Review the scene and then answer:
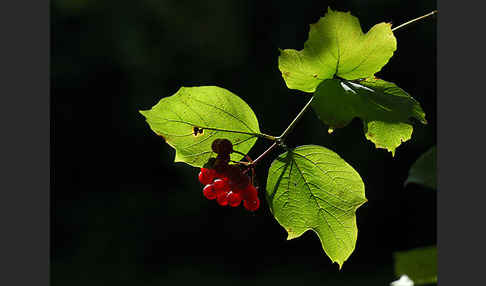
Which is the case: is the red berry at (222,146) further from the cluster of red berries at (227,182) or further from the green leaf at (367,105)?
the green leaf at (367,105)

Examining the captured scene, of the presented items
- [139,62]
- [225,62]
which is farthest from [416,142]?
[139,62]

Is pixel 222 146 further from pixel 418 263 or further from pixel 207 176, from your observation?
pixel 418 263

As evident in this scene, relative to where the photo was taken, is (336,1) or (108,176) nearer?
(336,1)

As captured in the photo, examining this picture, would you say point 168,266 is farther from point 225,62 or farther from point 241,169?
point 241,169

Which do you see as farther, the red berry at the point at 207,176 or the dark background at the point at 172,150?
the dark background at the point at 172,150

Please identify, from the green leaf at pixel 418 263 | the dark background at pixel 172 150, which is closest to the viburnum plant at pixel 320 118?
the green leaf at pixel 418 263

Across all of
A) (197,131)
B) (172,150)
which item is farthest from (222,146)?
(172,150)
